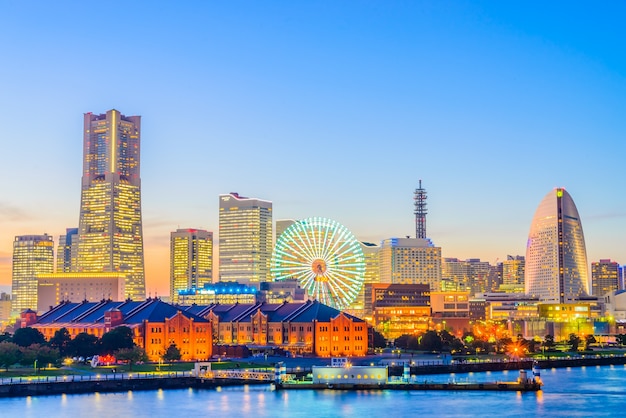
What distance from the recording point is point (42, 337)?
159 m

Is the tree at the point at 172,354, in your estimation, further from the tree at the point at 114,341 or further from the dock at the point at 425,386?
the dock at the point at 425,386

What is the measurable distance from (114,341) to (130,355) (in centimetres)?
810

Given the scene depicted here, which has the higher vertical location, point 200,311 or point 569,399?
point 200,311

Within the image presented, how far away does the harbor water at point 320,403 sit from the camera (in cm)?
10325

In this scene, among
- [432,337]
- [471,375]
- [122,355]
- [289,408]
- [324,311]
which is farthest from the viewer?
[432,337]

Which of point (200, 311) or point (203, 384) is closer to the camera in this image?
point (203, 384)

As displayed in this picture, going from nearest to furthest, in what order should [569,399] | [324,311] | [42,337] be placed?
[569,399]
[42,337]
[324,311]

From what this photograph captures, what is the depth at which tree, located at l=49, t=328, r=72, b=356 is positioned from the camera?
148 meters

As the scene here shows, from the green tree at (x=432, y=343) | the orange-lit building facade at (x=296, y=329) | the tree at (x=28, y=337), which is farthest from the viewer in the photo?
the green tree at (x=432, y=343)

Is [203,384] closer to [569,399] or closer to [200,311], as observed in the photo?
[569,399]

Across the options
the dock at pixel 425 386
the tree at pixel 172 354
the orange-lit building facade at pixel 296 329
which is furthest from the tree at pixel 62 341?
the dock at pixel 425 386

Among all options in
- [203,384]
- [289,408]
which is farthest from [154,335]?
[289,408]

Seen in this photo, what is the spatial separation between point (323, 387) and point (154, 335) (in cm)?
3972

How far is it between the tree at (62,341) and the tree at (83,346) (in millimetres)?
898
